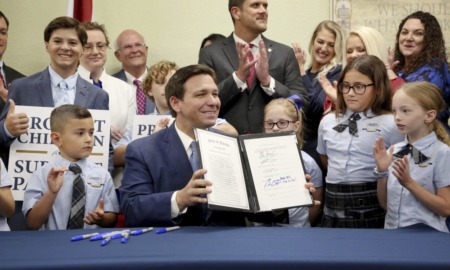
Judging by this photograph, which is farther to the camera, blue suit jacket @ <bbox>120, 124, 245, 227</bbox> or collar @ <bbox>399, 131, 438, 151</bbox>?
collar @ <bbox>399, 131, 438, 151</bbox>

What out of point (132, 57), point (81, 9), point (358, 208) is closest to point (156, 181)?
point (358, 208)

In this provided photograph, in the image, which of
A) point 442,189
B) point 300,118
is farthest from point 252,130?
point 442,189

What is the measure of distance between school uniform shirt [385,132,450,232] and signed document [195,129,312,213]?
1.92 ft

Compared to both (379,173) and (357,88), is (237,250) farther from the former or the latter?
(357,88)

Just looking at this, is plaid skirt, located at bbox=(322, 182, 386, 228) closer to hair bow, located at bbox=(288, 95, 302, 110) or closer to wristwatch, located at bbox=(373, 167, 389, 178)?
wristwatch, located at bbox=(373, 167, 389, 178)

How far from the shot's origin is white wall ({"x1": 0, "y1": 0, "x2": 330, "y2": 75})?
686cm

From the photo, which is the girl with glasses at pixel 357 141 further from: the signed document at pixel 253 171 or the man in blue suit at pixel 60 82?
the man in blue suit at pixel 60 82

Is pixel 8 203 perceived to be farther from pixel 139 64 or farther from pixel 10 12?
pixel 10 12

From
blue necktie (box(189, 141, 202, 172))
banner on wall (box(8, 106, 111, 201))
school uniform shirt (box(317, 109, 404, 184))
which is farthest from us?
banner on wall (box(8, 106, 111, 201))

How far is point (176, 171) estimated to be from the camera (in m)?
3.55

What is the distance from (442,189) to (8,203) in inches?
83.6

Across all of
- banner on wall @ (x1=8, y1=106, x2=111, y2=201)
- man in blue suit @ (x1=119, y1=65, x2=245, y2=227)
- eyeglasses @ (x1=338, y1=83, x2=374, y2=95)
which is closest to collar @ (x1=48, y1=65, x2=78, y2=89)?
banner on wall @ (x1=8, y1=106, x2=111, y2=201)

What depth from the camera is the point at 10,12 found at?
6875 millimetres

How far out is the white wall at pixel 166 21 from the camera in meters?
6.86
